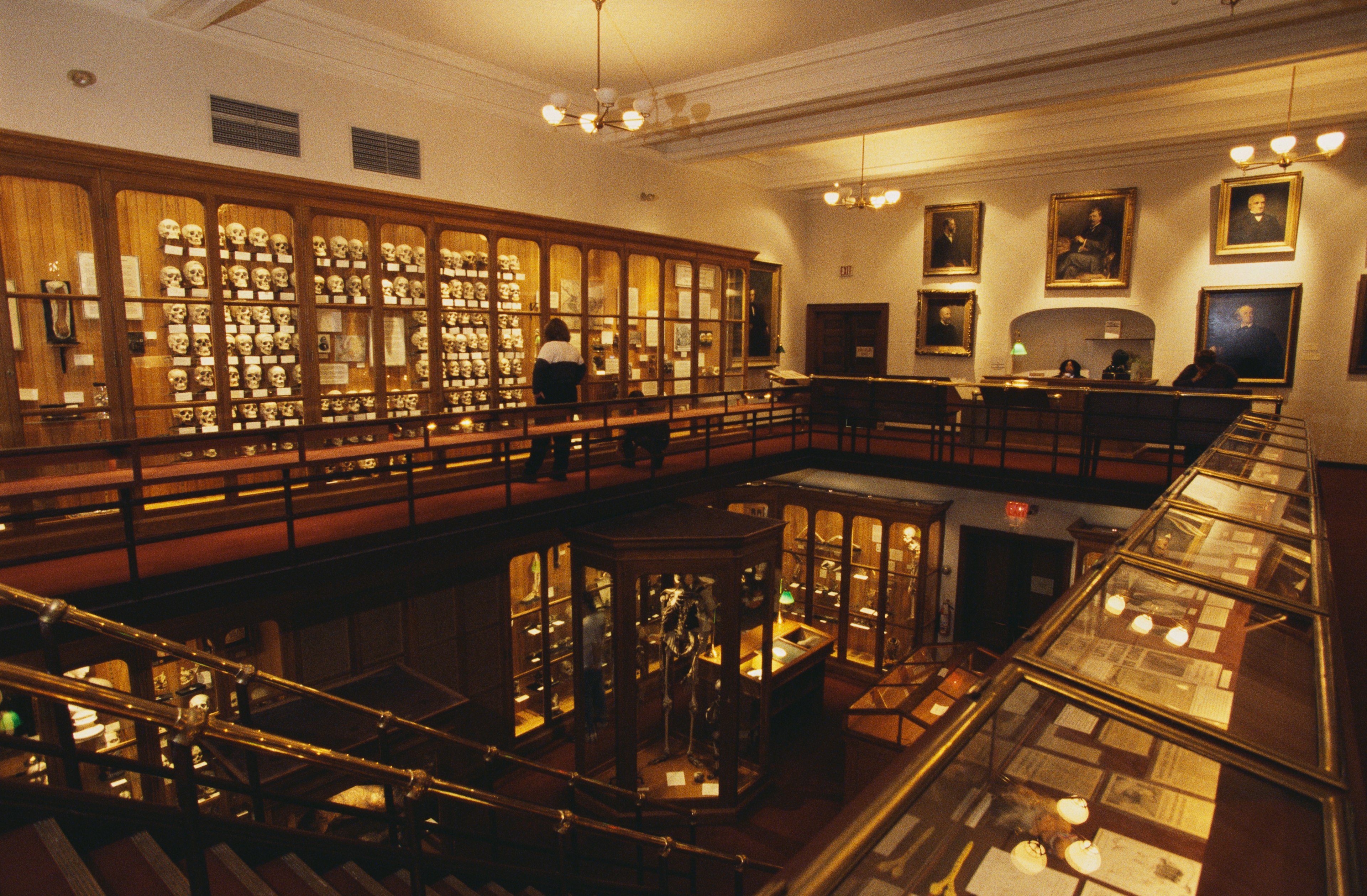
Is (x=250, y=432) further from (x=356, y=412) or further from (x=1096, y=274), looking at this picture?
(x=1096, y=274)

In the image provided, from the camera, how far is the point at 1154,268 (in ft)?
32.1

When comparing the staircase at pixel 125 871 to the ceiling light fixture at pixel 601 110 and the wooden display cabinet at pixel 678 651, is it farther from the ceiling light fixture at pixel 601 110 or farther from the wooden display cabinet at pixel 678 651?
the ceiling light fixture at pixel 601 110

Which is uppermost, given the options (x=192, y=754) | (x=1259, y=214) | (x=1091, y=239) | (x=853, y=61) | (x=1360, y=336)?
(x=853, y=61)

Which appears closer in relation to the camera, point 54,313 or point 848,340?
point 54,313

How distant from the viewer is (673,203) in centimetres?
995

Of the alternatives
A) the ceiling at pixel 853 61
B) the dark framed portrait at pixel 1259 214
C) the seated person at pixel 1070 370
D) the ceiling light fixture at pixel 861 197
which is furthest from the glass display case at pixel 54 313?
the dark framed portrait at pixel 1259 214

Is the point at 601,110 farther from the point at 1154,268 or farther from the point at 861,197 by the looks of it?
the point at 1154,268

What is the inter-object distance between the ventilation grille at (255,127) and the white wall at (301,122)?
5 cm

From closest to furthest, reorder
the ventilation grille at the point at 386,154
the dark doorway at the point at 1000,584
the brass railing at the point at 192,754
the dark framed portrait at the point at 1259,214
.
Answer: the brass railing at the point at 192,754 < the ventilation grille at the point at 386,154 < the dark doorway at the point at 1000,584 < the dark framed portrait at the point at 1259,214

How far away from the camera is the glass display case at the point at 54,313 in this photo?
4875mm

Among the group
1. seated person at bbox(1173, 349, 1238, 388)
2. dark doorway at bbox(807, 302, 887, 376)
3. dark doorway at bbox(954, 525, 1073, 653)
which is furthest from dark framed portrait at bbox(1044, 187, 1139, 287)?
dark doorway at bbox(954, 525, 1073, 653)

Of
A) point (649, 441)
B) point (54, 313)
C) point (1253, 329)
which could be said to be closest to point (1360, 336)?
point (1253, 329)

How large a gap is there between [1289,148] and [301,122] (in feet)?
30.9

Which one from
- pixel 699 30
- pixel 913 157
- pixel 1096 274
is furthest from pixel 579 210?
pixel 1096 274
